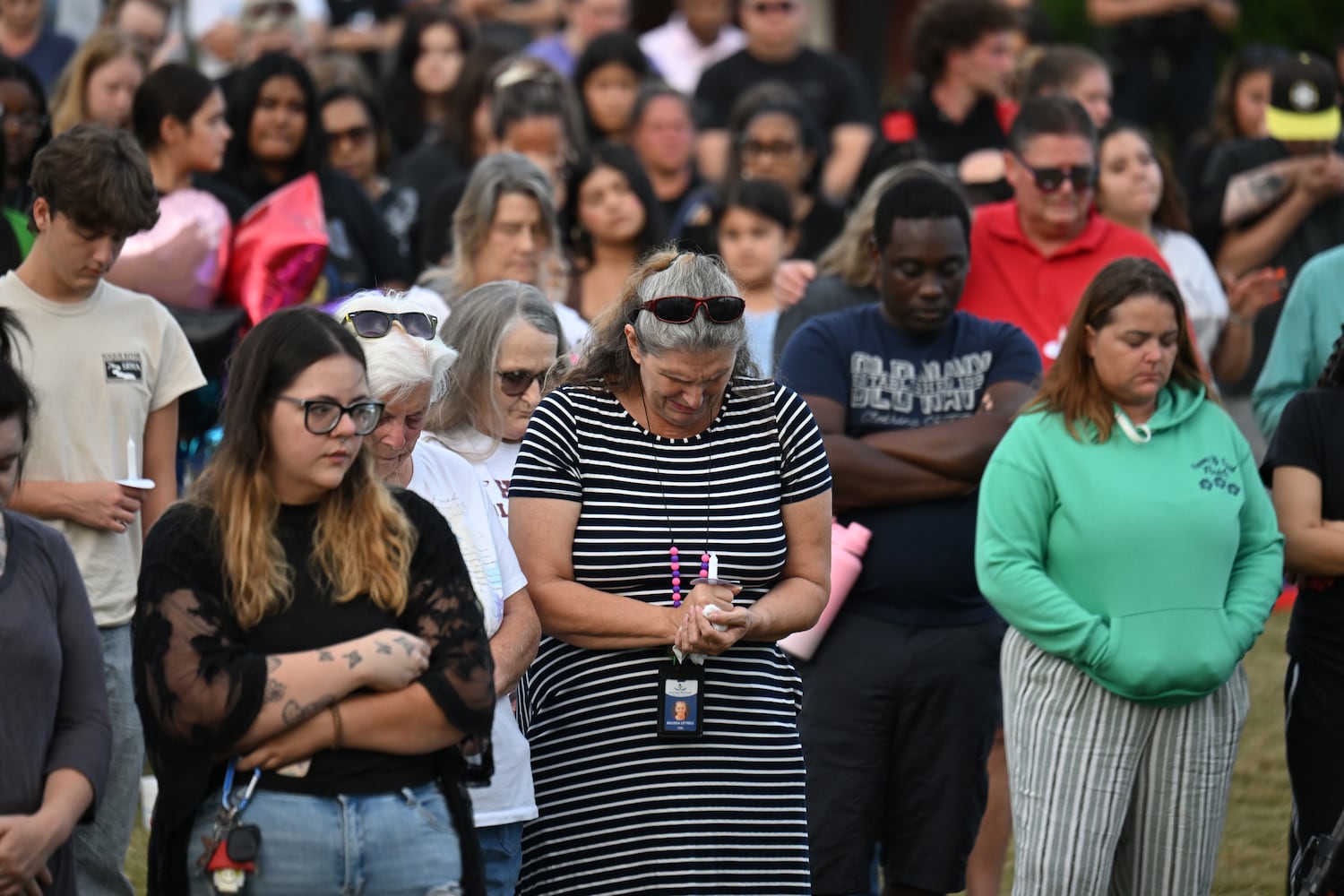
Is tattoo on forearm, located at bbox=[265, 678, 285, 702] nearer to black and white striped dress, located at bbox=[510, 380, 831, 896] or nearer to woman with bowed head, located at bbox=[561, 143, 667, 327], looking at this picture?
black and white striped dress, located at bbox=[510, 380, 831, 896]

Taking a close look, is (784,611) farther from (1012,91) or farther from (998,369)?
(1012,91)

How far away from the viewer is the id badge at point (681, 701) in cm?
409

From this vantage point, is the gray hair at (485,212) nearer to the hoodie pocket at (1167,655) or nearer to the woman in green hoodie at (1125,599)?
the woman in green hoodie at (1125,599)

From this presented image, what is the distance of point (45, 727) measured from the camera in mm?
3605

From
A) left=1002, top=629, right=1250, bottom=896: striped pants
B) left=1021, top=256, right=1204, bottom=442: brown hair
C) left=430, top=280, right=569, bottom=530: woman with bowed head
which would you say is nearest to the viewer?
left=430, top=280, right=569, bottom=530: woman with bowed head

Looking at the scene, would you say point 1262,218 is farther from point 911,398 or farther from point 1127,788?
point 1127,788

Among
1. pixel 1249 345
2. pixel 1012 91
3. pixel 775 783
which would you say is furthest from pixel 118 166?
pixel 1012 91

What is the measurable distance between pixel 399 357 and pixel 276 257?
265 centimetres

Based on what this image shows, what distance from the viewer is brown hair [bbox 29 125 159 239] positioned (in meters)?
4.77

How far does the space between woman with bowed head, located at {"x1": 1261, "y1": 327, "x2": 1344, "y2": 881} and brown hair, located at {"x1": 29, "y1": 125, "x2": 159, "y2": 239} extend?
326cm

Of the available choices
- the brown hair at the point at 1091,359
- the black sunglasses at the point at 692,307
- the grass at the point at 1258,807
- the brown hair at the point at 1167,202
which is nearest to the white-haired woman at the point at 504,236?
the brown hair at the point at 1091,359

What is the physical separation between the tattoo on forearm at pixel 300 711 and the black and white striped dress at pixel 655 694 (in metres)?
0.88

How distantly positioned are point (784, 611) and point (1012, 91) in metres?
5.14

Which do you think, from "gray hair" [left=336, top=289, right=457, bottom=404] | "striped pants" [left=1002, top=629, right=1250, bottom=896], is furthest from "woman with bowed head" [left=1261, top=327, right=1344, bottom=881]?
"gray hair" [left=336, top=289, right=457, bottom=404]
